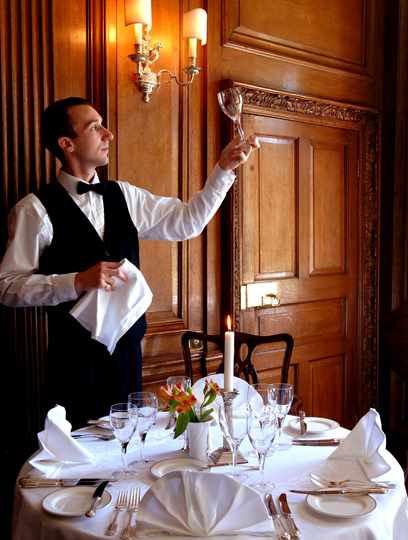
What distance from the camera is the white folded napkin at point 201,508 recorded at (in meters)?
1.26

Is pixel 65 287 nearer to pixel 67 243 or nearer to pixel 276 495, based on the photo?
pixel 67 243

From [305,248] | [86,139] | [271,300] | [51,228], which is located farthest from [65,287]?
[305,248]

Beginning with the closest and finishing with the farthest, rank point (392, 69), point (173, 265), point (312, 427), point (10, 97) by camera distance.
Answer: point (312, 427)
point (10, 97)
point (173, 265)
point (392, 69)

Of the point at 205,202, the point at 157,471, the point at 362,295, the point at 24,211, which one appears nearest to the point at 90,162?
the point at 24,211

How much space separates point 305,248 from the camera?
362cm

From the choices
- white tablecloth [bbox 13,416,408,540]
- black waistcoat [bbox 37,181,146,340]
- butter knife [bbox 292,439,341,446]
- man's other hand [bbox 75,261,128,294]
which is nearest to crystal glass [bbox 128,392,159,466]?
white tablecloth [bbox 13,416,408,540]

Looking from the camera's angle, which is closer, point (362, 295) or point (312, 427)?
point (312, 427)

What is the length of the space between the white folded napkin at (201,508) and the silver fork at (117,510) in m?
0.05

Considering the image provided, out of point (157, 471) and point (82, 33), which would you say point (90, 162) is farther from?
point (157, 471)

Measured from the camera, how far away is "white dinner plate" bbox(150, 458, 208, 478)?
1567 mm

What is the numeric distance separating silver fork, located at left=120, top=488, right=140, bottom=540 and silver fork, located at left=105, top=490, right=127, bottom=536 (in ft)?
0.04

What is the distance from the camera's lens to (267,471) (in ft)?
5.21

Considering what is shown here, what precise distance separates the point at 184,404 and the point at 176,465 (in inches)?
6.2

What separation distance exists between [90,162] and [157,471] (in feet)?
4.18
